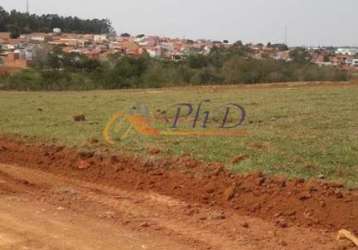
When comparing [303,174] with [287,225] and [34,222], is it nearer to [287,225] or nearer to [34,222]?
[287,225]

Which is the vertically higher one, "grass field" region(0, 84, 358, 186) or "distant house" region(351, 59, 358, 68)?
"grass field" region(0, 84, 358, 186)

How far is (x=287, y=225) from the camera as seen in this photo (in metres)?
5.51

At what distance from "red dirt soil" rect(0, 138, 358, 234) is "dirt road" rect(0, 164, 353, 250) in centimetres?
23

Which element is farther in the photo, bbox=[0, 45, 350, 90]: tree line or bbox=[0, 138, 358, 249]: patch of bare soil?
bbox=[0, 45, 350, 90]: tree line

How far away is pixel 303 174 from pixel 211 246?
7.62ft

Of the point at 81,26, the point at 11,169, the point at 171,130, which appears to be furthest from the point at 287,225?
the point at 81,26

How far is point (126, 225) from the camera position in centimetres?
554

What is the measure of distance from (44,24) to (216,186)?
8914 centimetres

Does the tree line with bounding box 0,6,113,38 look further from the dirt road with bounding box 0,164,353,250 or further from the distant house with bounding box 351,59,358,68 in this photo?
the dirt road with bounding box 0,164,353,250

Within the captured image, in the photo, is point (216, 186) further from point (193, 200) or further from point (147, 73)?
point (147, 73)

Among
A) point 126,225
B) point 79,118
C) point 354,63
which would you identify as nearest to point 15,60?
point 354,63

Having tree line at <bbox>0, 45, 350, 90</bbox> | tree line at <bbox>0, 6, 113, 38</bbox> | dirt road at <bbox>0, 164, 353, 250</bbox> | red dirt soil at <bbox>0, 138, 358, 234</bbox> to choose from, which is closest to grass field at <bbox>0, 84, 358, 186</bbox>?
red dirt soil at <bbox>0, 138, 358, 234</bbox>

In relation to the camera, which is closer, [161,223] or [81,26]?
[161,223]

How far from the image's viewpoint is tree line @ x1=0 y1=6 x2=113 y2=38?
8150cm
